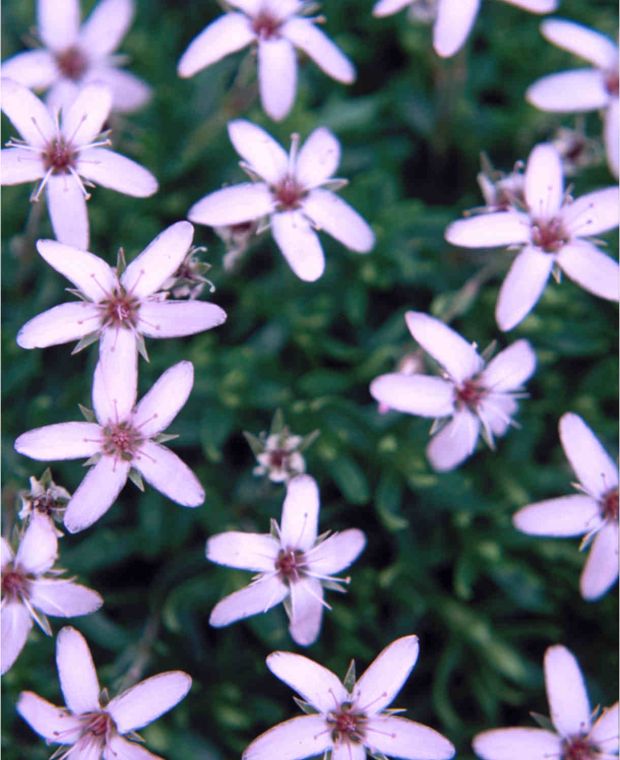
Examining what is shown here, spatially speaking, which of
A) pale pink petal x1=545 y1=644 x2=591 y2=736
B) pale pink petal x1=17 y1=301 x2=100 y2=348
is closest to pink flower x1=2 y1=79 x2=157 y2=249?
pale pink petal x1=17 y1=301 x2=100 y2=348

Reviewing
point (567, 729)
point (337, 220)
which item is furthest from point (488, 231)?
point (567, 729)

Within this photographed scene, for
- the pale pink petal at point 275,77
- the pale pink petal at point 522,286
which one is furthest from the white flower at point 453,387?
the pale pink petal at point 275,77

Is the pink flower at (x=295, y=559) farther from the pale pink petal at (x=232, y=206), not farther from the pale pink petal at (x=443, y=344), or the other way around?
the pale pink petal at (x=232, y=206)

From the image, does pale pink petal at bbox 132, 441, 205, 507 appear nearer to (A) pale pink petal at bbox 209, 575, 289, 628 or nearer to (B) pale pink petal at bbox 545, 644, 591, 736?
(A) pale pink petal at bbox 209, 575, 289, 628

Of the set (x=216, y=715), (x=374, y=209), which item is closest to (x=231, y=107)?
(x=374, y=209)

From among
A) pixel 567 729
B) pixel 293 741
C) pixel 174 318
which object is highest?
pixel 174 318

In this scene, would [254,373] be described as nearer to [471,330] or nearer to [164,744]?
[471,330]

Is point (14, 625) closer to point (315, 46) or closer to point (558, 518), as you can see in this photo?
point (558, 518)
